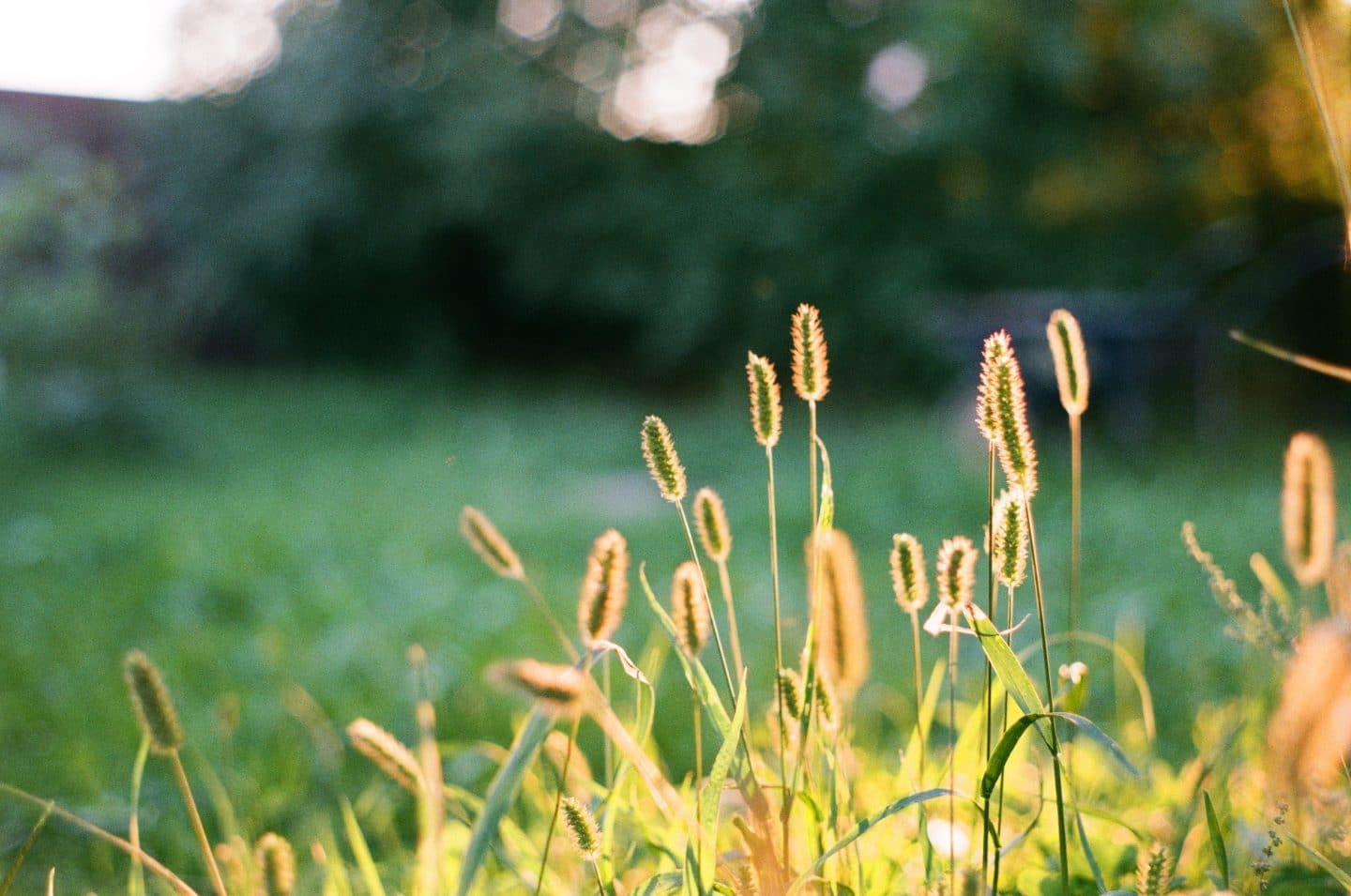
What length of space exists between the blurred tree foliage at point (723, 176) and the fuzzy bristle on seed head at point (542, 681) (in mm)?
8746

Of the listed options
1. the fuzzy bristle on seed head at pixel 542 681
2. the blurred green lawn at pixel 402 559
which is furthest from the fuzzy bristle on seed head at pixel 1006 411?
the blurred green lawn at pixel 402 559

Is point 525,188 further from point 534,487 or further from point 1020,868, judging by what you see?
point 1020,868

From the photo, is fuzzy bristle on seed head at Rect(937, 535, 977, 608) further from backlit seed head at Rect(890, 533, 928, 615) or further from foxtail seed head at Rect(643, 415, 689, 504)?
foxtail seed head at Rect(643, 415, 689, 504)

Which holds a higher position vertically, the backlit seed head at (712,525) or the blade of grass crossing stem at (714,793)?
the backlit seed head at (712,525)

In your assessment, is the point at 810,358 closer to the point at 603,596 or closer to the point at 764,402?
the point at 764,402

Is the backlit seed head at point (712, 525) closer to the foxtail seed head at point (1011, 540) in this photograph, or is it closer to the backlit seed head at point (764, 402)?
the backlit seed head at point (764, 402)

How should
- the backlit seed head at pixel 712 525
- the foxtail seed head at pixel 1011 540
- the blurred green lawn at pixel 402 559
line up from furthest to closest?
the blurred green lawn at pixel 402 559
the backlit seed head at pixel 712 525
the foxtail seed head at pixel 1011 540

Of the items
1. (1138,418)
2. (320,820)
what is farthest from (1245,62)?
(320,820)

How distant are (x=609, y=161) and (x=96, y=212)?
5448 mm

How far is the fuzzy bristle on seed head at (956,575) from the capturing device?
837mm

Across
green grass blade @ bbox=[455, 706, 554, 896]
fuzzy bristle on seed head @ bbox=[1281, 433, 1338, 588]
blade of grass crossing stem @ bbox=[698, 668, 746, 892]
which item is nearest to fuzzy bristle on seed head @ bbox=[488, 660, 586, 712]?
green grass blade @ bbox=[455, 706, 554, 896]

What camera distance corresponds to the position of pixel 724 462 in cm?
679

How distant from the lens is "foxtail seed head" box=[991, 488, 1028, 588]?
804mm

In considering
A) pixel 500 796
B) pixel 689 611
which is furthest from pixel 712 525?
pixel 500 796
